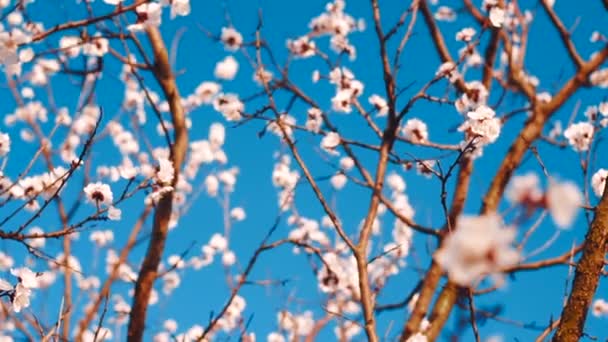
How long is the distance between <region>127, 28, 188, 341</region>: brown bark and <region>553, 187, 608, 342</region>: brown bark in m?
2.14

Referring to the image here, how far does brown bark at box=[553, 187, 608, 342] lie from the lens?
70.1 inches

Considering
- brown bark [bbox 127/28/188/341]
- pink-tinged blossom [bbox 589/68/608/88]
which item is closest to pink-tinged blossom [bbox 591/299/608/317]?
pink-tinged blossom [bbox 589/68/608/88]

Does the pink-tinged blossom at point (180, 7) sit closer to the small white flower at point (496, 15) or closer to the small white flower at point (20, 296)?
the small white flower at point (20, 296)

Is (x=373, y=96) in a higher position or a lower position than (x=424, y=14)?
lower

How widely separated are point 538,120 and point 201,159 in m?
3.63

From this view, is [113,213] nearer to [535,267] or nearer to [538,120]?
[535,267]

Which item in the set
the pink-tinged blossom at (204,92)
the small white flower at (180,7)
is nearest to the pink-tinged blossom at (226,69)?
the pink-tinged blossom at (204,92)

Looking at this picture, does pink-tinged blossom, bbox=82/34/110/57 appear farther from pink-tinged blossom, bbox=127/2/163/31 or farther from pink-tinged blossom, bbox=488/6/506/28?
pink-tinged blossom, bbox=488/6/506/28

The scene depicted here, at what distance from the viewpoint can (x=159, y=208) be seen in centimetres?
353

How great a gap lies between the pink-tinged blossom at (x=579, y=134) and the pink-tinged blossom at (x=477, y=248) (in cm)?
346

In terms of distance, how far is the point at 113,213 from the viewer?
2.16 m

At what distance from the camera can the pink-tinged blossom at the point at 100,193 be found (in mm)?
2346

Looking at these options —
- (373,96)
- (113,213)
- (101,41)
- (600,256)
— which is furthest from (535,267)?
(101,41)

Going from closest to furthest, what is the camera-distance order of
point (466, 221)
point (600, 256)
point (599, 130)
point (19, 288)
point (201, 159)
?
1. point (466, 221)
2. point (600, 256)
3. point (19, 288)
4. point (599, 130)
5. point (201, 159)
